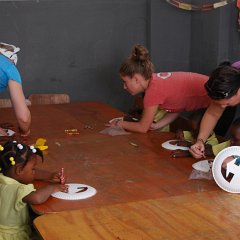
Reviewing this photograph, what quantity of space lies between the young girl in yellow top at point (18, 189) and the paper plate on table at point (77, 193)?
2 centimetres

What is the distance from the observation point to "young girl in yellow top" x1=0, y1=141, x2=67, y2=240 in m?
1.77

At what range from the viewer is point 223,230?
145cm

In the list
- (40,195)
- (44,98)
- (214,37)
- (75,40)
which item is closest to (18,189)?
(40,195)

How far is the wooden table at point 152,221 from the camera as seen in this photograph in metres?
1.43

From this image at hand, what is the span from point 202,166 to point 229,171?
306 mm

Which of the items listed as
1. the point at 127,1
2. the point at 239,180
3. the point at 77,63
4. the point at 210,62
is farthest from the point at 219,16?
the point at 239,180

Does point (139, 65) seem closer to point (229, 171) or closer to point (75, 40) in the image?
point (229, 171)

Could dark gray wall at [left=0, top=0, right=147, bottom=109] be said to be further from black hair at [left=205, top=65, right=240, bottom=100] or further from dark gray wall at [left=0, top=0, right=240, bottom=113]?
black hair at [left=205, top=65, right=240, bottom=100]

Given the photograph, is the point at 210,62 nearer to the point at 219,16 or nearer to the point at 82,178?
the point at 219,16

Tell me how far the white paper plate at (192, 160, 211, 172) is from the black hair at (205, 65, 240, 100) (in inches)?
13.0

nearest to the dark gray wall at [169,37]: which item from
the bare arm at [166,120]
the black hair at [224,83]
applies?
the bare arm at [166,120]

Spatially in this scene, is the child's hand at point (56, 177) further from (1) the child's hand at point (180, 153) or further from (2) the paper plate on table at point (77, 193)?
(1) the child's hand at point (180, 153)

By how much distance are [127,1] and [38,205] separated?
10.3 feet

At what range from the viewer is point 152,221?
1.52m
